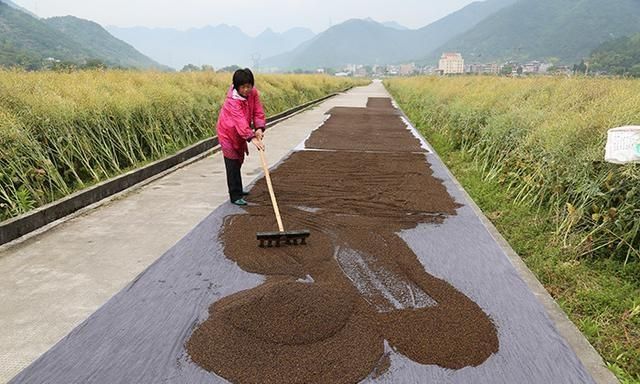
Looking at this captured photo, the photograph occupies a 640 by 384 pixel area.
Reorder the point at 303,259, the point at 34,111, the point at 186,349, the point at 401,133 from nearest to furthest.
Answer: the point at 186,349 → the point at 303,259 → the point at 34,111 → the point at 401,133

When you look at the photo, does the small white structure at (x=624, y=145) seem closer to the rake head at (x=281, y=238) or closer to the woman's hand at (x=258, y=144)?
the rake head at (x=281, y=238)

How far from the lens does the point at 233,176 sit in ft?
16.3

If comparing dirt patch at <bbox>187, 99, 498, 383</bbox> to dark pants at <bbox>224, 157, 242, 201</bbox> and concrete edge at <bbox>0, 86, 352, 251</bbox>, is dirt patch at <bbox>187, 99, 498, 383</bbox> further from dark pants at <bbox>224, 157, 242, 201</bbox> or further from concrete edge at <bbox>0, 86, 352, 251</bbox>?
concrete edge at <bbox>0, 86, 352, 251</bbox>

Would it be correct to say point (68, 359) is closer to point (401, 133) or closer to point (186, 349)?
point (186, 349)

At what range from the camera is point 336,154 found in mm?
8031

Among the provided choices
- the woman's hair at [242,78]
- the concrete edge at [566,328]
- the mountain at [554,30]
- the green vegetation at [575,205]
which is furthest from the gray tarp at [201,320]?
the mountain at [554,30]

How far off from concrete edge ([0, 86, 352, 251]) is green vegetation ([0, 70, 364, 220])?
270mm

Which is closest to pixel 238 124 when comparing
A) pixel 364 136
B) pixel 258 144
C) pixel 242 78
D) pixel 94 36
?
pixel 258 144

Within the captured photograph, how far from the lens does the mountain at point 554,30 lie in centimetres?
11225

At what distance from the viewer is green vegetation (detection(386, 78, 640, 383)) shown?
2.97m

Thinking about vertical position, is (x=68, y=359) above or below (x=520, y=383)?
above

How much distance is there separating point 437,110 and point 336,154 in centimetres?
592

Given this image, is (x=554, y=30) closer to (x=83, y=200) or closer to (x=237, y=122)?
(x=237, y=122)

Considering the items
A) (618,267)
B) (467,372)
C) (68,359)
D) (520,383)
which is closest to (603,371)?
(520,383)
